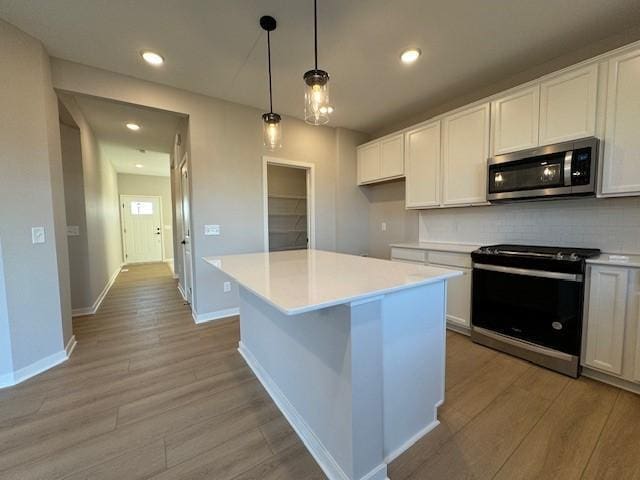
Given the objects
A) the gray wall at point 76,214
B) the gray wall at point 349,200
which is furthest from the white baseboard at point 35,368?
the gray wall at point 349,200

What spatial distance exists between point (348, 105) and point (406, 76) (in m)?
0.85

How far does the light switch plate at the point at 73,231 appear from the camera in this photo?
3.45m

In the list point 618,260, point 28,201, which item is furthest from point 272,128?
point 618,260

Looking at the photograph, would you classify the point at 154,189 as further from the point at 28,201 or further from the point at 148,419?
the point at 148,419

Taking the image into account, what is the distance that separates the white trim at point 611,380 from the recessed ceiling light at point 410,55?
114 inches

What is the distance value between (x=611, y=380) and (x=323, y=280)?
7.60 feet

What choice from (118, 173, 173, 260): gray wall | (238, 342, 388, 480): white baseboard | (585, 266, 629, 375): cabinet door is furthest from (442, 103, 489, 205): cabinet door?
(118, 173, 173, 260): gray wall

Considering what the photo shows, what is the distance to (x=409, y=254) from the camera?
129 inches

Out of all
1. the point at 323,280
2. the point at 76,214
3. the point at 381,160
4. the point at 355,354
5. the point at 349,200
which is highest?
the point at 381,160

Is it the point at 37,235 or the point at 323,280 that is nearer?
the point at 323,280

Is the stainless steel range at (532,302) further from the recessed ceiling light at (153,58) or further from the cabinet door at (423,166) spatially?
the recessed ceiling light at (153,58)

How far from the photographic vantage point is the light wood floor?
129 centimetres

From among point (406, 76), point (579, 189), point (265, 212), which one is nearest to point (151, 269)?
point (265, 212)

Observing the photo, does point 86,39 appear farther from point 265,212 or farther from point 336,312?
point 336,312
